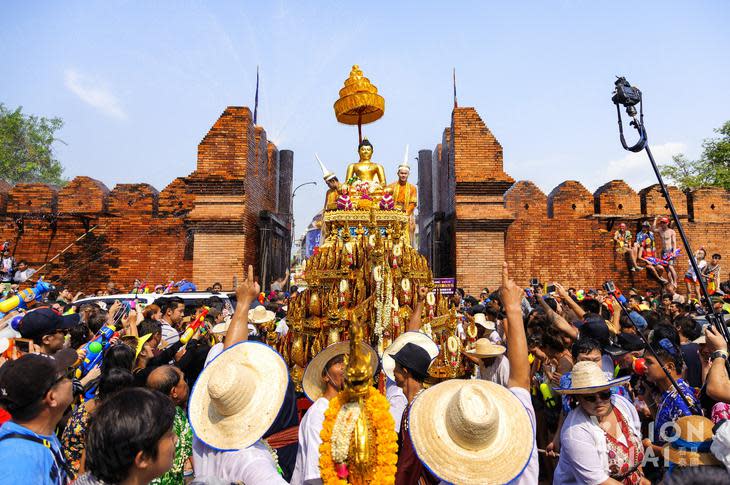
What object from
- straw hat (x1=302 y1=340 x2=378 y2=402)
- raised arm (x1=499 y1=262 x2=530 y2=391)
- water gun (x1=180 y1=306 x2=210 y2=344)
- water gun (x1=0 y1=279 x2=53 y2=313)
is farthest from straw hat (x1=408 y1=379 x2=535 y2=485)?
water gun (x1=0 y1=279 x2=53 y2=313)

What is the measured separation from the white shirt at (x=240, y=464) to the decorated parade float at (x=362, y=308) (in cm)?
38

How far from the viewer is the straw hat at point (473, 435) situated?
6.84ft

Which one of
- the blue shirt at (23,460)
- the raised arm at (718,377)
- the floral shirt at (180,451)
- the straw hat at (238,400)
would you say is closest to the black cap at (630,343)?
the raised arm at (718,377)

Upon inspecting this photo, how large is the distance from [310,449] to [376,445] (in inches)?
20.1

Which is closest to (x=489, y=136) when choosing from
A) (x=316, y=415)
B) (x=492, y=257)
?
(x=492, y=257)

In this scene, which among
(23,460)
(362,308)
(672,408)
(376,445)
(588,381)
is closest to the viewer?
(23,460)

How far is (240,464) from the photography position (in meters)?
2.42

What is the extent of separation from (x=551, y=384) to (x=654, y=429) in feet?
3.62

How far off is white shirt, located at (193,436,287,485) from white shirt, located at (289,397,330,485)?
0.45ft

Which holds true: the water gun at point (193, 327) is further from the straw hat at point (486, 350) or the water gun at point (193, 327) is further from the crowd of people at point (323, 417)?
the straw hat at point (486, 350)

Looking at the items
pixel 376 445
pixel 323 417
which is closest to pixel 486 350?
pixel 323 417

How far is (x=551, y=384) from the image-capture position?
14.3ft

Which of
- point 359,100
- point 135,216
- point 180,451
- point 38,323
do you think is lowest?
point 180,451

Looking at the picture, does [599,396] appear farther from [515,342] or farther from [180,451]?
[180,451]
